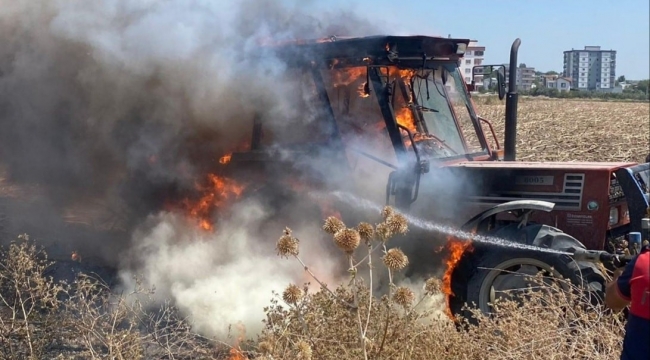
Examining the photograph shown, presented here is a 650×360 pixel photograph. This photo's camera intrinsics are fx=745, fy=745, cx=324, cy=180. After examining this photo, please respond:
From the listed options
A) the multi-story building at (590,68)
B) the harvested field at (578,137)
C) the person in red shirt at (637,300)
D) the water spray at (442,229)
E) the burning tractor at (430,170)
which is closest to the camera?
the person in red shirt at (637,300)

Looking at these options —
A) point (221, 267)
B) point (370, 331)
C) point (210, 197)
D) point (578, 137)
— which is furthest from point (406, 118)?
point (578, 137)

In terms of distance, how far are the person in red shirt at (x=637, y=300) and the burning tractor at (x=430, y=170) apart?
231 centimetres

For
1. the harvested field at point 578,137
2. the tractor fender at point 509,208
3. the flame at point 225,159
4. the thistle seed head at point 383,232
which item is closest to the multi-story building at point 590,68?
the harvested field at point 578,137

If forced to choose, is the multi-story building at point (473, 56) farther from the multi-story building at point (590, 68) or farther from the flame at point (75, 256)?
the multi-story building at point (590, 68)

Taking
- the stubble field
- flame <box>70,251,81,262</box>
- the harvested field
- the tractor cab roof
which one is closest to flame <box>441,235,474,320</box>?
the stubble field

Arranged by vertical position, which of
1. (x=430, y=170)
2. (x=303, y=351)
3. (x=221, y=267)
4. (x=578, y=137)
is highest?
(x=430, y=170)

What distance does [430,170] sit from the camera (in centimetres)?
630

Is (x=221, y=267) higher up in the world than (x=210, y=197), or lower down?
lower down

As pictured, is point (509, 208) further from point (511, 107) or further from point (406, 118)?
point (511, 107)

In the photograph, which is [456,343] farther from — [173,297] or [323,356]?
[173,297]

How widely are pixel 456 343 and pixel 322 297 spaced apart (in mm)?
852

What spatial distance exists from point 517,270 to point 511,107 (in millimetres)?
2036

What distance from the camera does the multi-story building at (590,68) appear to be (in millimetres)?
71062

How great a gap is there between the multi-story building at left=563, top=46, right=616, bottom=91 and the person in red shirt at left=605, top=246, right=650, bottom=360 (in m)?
70.0
